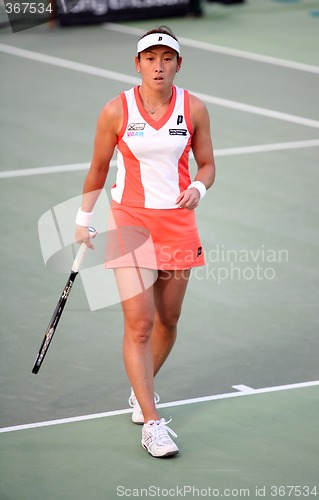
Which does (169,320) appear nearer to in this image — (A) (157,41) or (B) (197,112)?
(B) (197,112)

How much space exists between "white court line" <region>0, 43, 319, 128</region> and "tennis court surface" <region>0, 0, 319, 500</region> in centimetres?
6

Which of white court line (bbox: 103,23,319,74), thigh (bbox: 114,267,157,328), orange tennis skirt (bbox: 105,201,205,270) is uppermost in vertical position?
orange tennis skirt (bbox: 105,201,205,270)

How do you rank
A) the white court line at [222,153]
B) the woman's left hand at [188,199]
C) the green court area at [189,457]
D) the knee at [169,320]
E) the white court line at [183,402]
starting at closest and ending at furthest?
the green court area at [189,457], the woman's left hand at [188,199], the knee at [169,320], the white court line at [183,402], the white court line at [222,153]

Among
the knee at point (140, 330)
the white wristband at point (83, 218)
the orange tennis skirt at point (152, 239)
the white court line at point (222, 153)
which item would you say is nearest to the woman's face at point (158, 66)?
the orange tennis skirt at point (152, 239)

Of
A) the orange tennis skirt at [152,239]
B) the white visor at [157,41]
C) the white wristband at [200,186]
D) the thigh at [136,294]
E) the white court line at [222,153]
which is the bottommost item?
the white court line at [222,153]

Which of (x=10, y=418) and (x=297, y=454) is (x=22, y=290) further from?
(x=297, y=454)

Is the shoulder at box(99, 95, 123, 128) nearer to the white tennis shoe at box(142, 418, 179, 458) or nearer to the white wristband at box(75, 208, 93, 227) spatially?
the white wristband at box(75, 208, 93, 227)

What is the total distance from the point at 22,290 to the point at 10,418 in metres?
2.52

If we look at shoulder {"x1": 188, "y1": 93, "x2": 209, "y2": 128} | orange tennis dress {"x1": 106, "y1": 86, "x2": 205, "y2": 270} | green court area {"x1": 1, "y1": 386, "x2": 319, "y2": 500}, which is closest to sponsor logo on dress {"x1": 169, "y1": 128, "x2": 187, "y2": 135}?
orange tennis dress {"x1": 106, "y1": 86, "x2": 205, "y2": 270}

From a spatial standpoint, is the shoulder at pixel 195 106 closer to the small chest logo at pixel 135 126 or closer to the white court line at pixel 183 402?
the small chest logo at pixel 135 126

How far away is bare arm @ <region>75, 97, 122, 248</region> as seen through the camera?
6.62 m

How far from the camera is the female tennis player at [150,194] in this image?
6.58 meters

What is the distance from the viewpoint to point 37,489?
20.4ft

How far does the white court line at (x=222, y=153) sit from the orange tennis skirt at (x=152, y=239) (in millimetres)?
6578
